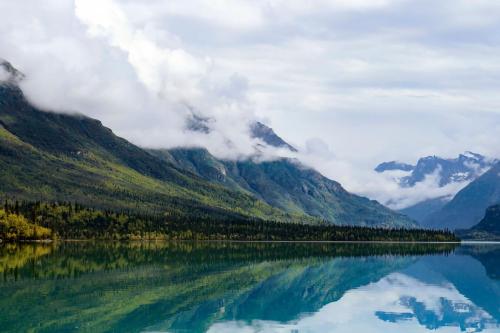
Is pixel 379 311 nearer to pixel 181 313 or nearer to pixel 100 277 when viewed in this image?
pixel 181 313

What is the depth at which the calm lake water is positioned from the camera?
3068 inches

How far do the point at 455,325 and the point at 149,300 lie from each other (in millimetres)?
36225

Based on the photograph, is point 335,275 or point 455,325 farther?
point 335,275

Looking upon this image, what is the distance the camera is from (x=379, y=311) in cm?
9156

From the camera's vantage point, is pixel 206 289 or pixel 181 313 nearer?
pixel 181 313

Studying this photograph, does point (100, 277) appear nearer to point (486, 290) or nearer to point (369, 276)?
point (369, 276)

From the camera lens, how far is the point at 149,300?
9375 centimetres

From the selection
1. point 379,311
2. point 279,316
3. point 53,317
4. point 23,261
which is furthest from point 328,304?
point 23,261

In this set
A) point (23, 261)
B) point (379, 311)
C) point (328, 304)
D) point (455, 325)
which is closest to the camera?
point (455, 325)

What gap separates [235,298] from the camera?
3954 inches

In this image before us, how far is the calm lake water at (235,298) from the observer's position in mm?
77938

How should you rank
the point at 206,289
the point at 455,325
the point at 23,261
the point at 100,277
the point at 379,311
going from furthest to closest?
the point at 23,261 → the point at 100,277 → the point at 206,289 → the point at 379,311 → the point at 455,325

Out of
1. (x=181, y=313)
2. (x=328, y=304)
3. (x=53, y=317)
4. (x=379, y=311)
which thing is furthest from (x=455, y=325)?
(x=53, y=317)

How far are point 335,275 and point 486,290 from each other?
3022cm
